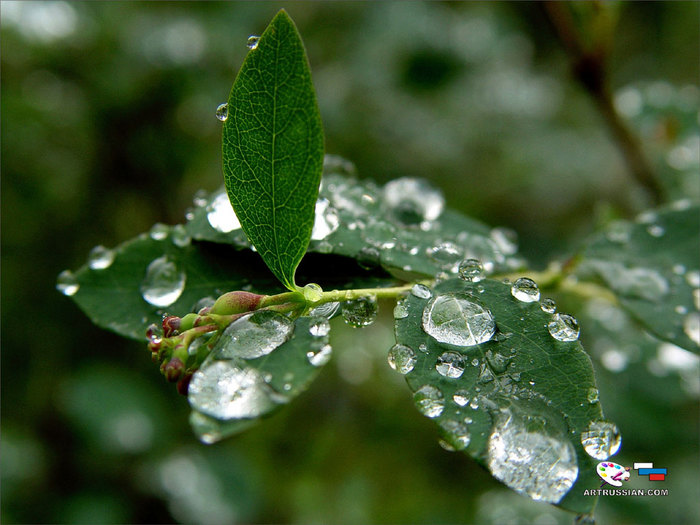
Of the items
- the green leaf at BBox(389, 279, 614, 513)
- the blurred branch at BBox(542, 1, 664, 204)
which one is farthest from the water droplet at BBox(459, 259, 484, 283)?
the blurred branch at BBox(542, 1, 664, 204)

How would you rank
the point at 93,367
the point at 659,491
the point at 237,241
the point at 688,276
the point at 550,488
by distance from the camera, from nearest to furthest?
the point at 550,488 < the point at 237,241 < the point at 688,276 < the point at 659,491 < the point at 93,367

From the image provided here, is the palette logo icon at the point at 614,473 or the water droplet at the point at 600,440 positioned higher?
the water droplet at the point at 600,440

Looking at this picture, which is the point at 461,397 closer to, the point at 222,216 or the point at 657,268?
the point at 222,216

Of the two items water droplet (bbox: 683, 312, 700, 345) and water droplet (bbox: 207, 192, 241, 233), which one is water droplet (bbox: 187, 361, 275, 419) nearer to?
water droplet (bbox: 207, 192, 241, 233)

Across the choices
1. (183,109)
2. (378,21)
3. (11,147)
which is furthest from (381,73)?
(11,147)

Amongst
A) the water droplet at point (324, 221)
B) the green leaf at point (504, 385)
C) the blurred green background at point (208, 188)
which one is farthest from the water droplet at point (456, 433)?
the blurred green background at point (208, 188)

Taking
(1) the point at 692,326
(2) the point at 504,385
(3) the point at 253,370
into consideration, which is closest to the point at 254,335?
(3) the point at 253,370

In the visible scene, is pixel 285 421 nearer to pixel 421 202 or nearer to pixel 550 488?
pixel 421 202

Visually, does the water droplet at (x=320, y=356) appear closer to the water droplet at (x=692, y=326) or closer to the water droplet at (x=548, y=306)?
the water droplet at (x=548, y=306)
